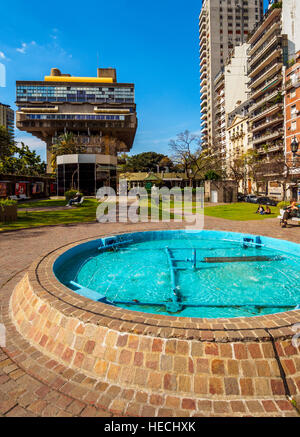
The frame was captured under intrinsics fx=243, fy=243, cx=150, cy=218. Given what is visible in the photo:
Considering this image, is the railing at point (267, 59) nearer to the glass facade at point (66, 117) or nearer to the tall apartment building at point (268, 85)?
the tall apartment building at point (268, 85)

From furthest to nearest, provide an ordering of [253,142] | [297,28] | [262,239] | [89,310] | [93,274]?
[253,142], [297,28], [262,239], [93,274], [89,310]

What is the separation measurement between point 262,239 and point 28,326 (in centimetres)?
923

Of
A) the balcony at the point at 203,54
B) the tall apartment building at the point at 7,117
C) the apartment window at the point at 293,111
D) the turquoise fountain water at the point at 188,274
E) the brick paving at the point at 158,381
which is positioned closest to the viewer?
the brick paving at the point at 158,381

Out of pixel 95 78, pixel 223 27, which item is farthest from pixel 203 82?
pixel 95 78

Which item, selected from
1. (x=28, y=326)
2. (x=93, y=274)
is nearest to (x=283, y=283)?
(x=93, y=274)

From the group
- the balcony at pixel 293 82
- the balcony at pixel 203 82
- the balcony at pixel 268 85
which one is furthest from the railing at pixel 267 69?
the balcony at pixel 203 82

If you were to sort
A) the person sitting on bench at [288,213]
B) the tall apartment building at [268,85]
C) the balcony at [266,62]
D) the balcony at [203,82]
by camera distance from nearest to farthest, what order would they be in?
the person sitting on bench at [288,213] < the tall apartment building at [268,85] < the balcony at [266,62] < the balcony at [203,82]

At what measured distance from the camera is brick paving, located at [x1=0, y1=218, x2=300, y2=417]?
2.54 m

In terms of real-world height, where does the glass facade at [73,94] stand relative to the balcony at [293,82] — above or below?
above

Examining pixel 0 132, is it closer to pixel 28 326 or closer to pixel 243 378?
pixel 28 326

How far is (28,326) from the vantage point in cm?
394

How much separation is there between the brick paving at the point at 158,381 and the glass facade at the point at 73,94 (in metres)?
82.6

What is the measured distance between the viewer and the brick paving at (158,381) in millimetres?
2541

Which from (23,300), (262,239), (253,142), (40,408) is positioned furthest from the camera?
(253,142)
